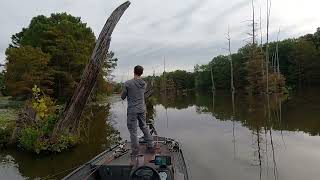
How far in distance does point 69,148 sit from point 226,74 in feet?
250

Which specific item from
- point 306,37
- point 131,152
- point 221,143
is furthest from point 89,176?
point 306,37

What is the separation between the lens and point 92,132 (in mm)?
18797

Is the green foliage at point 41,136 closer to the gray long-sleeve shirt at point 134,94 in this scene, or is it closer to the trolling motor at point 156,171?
the gray long-sleeve shirt at point 134,94

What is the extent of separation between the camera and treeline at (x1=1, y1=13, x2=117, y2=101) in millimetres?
32188

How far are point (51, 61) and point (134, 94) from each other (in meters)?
31.0

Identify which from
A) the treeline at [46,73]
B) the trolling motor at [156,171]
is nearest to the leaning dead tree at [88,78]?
the treeline at [46,73]

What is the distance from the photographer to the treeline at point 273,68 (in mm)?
50000

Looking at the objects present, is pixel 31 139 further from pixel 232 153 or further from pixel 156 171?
pixel 156 171

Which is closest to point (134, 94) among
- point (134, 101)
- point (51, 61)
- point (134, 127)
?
point (134, 101)

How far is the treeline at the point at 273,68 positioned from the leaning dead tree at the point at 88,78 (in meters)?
36.2

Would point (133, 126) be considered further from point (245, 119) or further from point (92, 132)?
point (245, 119)

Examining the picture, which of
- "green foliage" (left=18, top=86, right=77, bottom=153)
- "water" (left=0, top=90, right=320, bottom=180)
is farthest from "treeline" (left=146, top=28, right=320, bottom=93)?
"green foliage" (left=18, top=86, right=77, bottom=153)

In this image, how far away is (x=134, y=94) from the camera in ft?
27.6

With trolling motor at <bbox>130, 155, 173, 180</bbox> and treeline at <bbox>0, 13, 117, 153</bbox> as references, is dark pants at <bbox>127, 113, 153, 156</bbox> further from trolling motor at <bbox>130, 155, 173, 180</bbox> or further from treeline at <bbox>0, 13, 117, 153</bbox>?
treeline at <bbox>0, 13, 117, 153</bbox>
